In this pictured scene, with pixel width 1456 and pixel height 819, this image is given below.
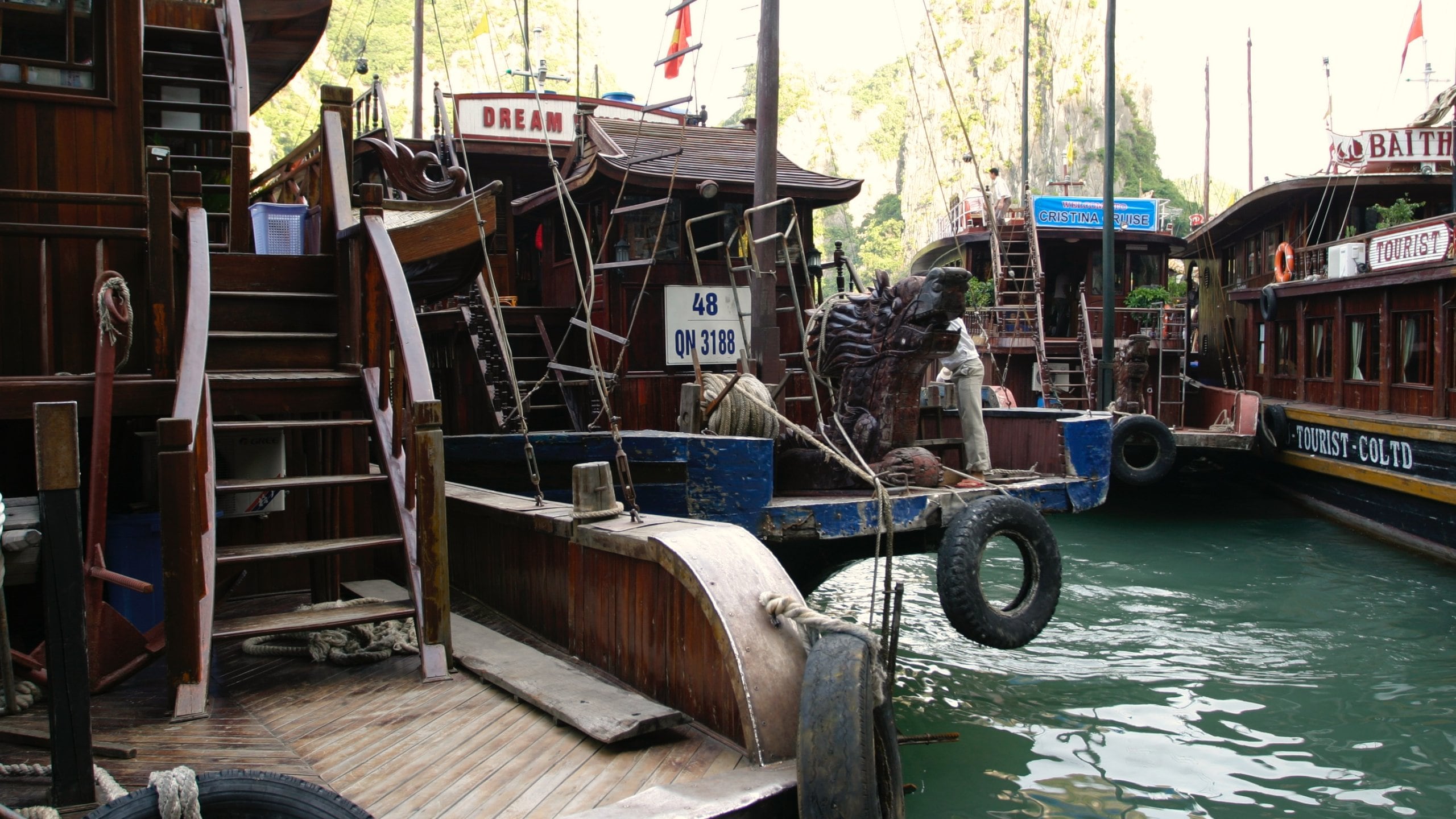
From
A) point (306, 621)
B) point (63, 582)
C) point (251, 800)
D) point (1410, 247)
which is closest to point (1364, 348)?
point (1410, 247)

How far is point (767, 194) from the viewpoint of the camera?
355 inches

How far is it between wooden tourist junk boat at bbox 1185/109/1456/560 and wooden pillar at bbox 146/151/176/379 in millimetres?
12708

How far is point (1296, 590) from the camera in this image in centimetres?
1087

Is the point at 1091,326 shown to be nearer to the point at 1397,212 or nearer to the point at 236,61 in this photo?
the point at 1397,212

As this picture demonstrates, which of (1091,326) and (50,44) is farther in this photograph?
(1091,326)

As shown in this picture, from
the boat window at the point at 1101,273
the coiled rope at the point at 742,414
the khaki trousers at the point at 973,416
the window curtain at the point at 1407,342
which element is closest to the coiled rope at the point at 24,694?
the coiled rope at the point at 742,414

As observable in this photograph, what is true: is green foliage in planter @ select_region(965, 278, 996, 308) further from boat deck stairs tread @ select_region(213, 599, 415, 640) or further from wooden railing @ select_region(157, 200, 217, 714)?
wooden railing @ select_region(157, 200, 217, 714)

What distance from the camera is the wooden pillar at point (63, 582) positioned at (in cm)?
270

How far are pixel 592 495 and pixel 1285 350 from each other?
58.2 ft

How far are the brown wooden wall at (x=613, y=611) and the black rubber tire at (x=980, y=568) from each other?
244 cm

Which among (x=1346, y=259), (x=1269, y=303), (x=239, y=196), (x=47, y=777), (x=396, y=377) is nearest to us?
(x=47, y=777)

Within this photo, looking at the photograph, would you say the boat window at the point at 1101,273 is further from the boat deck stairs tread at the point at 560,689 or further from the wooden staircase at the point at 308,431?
the boat deck stairs tread at the point at 560,689

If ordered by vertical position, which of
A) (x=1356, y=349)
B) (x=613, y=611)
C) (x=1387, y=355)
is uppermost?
(x=1356, y=349)

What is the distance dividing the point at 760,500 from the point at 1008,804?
237cm
